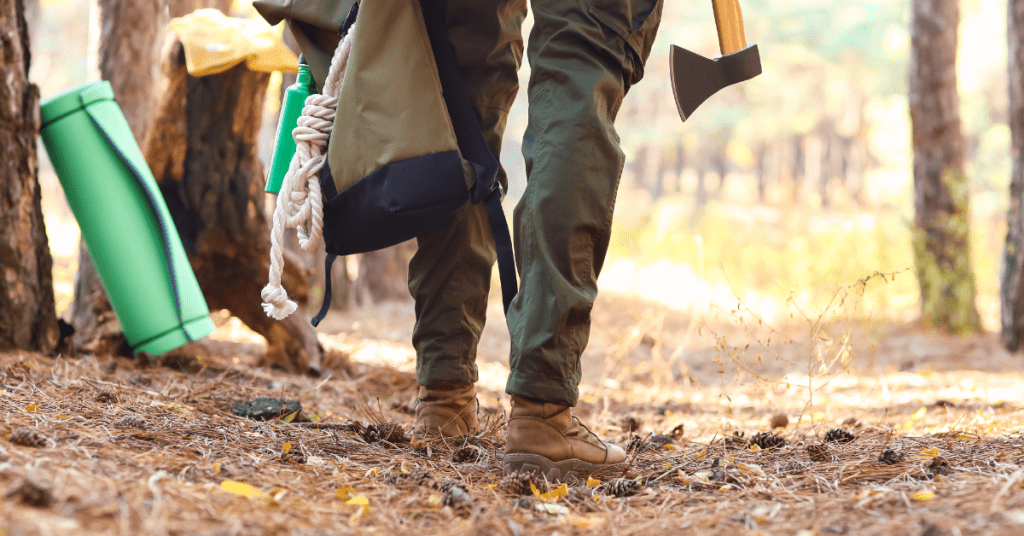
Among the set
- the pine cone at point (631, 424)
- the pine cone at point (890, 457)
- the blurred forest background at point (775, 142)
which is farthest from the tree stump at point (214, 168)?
the blurred forest background at point (775, 142)

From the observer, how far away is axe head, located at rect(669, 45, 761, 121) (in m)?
1.57

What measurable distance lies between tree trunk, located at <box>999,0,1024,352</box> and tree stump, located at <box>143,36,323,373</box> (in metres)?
4.22

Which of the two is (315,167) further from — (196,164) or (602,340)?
(602,340)

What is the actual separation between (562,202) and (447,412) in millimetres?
739

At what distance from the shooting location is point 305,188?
154 centimetres

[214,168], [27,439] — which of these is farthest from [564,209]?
Answer: [214,168]

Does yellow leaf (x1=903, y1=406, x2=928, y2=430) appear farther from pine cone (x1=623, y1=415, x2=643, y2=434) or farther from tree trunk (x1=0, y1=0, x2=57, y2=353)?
tree trunk (x1=0, y1=0, x2=57, y2=353)

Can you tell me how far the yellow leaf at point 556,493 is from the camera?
1.35m

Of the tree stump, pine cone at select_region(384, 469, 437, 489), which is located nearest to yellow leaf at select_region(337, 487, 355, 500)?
pine cone at select_region(384, 469, 437, 489)

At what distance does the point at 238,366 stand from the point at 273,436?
4.85 ft

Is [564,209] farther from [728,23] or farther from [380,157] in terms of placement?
[728,23]

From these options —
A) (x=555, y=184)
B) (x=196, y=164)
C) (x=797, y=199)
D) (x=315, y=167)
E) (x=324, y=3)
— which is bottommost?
(x=797, y=199)

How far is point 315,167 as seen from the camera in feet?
5.02

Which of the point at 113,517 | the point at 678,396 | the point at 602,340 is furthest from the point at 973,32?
the point at 113,517
